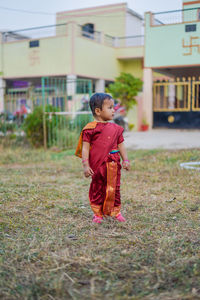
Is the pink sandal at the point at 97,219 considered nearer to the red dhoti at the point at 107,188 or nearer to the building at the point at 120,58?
the red dhoti at the point at 107,188

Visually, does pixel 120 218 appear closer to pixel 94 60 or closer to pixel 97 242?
pixel 97 242

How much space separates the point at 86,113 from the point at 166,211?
20.5 ft

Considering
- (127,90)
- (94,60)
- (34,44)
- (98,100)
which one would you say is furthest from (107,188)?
(34,44)

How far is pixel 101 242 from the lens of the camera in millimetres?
2693

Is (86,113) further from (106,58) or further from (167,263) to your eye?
(106,58)

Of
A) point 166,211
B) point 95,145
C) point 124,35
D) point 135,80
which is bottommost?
point 166,211

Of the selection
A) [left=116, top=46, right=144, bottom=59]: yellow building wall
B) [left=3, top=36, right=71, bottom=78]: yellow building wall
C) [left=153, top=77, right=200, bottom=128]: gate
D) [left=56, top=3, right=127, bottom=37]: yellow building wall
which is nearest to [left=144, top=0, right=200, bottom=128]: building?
[left=153, top=77, right=200, bottom=128]: gate

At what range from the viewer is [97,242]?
2703 millimetres

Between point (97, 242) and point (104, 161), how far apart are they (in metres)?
0.78

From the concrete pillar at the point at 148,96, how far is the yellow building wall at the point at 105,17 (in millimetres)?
6887

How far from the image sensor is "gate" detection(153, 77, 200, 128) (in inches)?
530

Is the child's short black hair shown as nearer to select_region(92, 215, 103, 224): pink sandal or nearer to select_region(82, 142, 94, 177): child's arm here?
select_region(82, 142, 94, 177): child's arm

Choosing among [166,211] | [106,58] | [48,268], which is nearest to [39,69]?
[106,58]

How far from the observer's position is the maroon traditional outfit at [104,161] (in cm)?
322
